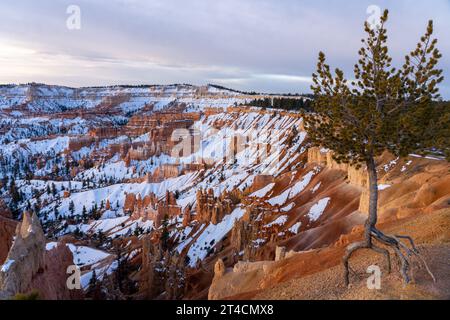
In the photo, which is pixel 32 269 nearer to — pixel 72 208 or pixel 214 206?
pixel 214 206

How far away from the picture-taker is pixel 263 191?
2069 inches

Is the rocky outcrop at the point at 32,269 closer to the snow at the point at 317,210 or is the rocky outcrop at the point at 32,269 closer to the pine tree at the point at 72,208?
the snow at the point at 317,210

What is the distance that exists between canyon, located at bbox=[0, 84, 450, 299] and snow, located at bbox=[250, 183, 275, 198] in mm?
612

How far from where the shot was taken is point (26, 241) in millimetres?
21125

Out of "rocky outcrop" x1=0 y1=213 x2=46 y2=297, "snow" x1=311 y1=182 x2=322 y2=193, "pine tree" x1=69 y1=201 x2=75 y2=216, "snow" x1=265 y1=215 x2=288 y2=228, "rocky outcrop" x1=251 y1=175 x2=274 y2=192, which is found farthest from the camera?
"pine tree" x1=69 y1=201 x2=75 y2=216

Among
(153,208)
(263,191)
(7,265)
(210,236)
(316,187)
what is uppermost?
(7,265)

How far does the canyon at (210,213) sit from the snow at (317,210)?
15 cm

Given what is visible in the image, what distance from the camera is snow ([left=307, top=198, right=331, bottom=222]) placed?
37100 mm

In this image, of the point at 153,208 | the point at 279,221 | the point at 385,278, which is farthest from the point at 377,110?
the point at 153,208

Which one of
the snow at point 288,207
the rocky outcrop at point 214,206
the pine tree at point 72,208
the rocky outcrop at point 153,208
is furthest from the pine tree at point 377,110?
the pine tree at point 72,208

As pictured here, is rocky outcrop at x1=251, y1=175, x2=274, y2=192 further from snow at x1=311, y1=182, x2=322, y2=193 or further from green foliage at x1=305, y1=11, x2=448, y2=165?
green foliage at x1=305, y1=11, x2=448, y2=165

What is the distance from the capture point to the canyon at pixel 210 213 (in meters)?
17.6

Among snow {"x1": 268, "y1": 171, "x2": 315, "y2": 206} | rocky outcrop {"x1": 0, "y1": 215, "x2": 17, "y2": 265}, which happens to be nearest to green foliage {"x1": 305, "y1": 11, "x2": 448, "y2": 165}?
rocky outcrop {"x1": 0, "y1": 215, "x2": 17, "y2": 265}

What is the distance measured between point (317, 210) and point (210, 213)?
1850cm
